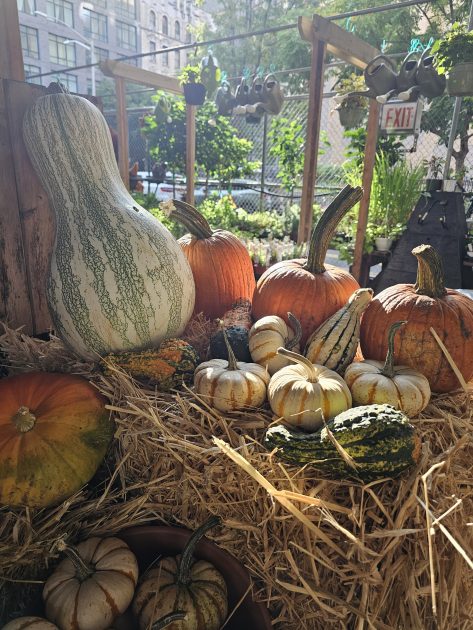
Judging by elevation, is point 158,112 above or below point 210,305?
above

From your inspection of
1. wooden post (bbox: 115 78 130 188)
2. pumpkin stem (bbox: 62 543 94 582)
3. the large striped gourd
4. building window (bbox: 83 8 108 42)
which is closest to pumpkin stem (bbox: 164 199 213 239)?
the large striped gourd

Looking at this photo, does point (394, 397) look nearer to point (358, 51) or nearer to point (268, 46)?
point (358, 51)

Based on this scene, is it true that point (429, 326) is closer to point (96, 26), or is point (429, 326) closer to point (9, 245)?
point (9, 245)

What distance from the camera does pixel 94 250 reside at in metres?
1.29

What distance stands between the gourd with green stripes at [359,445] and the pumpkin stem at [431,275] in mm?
577

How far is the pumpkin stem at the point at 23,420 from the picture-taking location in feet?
3.52

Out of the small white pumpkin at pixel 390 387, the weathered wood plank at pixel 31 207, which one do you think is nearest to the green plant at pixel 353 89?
the weathered wood plank at pixel 31 207

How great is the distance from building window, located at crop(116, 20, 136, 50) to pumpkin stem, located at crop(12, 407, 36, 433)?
3718cm

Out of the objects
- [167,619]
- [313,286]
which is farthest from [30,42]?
[167,619]

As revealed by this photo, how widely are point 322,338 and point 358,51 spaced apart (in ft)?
11.8

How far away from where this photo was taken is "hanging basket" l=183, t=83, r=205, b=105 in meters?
4.57

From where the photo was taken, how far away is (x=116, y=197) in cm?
140

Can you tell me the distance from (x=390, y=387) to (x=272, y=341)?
1.18ft

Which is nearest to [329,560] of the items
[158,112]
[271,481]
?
[271,481]
